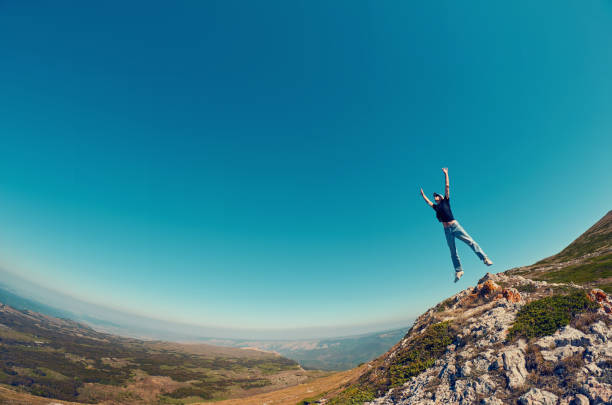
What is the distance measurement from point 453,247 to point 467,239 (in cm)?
113

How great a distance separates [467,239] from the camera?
1352 centimetres

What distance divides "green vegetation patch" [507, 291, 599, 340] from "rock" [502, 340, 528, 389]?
1.98 m

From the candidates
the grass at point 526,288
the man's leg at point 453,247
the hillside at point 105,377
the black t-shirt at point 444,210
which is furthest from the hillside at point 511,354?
the hillside at point 105,377

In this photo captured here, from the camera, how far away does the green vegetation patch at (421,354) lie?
1976cm

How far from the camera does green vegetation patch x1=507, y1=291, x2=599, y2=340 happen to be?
47.6 ft

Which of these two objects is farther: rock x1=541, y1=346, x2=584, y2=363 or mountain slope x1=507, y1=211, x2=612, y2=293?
mountain slope x1=507, y1=211, x2=612, y2=293

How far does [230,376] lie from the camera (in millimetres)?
177625

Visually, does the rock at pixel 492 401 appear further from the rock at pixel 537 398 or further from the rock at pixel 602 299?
the rock at pixel 602 299

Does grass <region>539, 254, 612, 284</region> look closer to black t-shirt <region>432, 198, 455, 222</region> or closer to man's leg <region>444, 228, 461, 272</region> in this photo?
man's leg <region>444, 228, 461, 272</region>

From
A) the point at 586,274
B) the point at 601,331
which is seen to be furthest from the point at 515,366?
the point at 586,274

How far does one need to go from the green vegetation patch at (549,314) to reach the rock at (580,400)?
17.7 feet

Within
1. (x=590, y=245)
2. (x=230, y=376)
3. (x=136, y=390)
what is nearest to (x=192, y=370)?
(x=230, y=376)

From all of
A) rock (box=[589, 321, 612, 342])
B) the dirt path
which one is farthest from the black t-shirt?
the dirt path

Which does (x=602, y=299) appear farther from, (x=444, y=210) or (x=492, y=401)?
(x=444, y=210)
